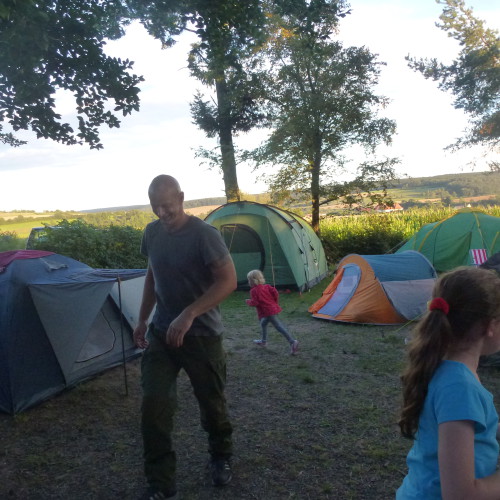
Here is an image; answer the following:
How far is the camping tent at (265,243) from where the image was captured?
11.8m

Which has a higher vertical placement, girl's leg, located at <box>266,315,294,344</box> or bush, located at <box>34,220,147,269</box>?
bush, located at <box>34,220,147,269</box>

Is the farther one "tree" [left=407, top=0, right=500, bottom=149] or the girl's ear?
"tree" [left=407, top=0, right=500, bottom=149]

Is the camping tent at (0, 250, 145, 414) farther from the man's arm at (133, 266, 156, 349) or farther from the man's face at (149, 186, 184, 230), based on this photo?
the man's face at (149, 186, 184, 230)

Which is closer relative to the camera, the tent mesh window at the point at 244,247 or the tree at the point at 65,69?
the tree at the point at 65,69

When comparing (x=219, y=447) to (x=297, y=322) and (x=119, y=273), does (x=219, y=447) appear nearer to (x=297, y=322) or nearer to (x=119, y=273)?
(x=119, y=273)

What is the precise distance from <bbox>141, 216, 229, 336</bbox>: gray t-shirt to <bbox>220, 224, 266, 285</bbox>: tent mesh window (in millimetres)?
8857

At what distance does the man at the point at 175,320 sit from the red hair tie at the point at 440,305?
5.22ft

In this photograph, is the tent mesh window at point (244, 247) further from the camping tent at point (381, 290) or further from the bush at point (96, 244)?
the camping tent at point (381, 290)

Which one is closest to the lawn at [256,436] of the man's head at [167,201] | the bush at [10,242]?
the man's head at [167,201]

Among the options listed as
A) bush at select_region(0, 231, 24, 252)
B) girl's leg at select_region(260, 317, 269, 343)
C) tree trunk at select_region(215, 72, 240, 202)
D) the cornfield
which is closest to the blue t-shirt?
girl's leg at select_region(260, 317, 269, 343)

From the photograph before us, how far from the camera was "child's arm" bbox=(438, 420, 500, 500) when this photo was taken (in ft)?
4.11

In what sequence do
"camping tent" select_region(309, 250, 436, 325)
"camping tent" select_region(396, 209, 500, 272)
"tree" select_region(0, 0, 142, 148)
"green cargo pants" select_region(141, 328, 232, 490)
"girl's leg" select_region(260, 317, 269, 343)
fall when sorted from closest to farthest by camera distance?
1. "green cargo pants" select_region(141, 328, 232, 490)
2. "tree" select_region(0, 0, 142, 148)
3. "girl's leg" select_region(260, 317, 269, 343)
4. "camping tent" select_region(309, 250, 436, 325)
5. "camping tent" select_region(396, 209, 500, 272)

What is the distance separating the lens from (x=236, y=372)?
5.87 m

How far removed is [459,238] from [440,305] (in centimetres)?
1251
